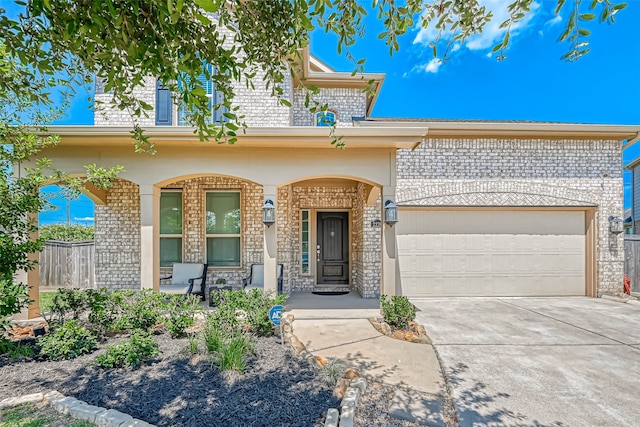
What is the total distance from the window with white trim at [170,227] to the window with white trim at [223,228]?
633 millimetres

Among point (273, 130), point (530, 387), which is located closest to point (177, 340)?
point (273, 130)

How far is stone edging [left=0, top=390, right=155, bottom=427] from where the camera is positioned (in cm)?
227

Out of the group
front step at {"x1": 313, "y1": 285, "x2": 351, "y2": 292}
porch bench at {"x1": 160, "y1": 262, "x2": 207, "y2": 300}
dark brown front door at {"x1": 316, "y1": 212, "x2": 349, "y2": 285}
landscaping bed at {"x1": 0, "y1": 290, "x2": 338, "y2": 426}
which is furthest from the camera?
dark brown front door at {"x1": 316, "y1": 212, "x2": 349, "y2": 285}

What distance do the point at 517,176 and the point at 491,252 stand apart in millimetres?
1845

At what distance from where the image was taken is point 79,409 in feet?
8.02

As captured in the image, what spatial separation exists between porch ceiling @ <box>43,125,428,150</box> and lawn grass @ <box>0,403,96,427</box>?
3.49m

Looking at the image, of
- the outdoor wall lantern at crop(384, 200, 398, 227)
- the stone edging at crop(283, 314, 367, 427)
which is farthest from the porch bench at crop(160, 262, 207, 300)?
the outdoor wall lantern at crop(384, 200, 398, 227)

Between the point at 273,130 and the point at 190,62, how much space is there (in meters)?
2.56

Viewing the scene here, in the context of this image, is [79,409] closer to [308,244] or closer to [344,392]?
[344,392]

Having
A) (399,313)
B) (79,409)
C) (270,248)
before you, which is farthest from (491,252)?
(79,409)

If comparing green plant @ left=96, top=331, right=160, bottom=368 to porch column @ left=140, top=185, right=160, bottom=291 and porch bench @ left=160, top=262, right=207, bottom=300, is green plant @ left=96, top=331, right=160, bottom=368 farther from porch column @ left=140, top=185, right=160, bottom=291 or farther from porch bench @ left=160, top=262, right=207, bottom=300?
porch bench @ left=160, top=262, right=207, bottom=300

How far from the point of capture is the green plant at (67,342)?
3.38 m

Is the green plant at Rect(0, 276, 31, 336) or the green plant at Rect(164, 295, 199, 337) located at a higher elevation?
the green plant at Rect(0, 276, 31, 336)

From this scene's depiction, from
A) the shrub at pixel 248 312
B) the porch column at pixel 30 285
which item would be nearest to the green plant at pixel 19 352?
the porch column at pixel 30 285
